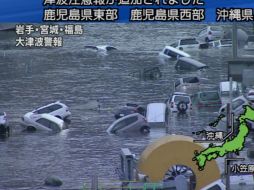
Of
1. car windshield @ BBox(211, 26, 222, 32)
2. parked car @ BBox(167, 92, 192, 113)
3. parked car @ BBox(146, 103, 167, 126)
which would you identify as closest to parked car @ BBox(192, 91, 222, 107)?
parked car @ BBox(167, 92, 192, 113)

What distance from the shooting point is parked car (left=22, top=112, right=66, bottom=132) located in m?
14.5

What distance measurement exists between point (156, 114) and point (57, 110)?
2033 millimetres

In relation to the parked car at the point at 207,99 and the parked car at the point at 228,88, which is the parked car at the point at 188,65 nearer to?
the parked car at the point at 228,88

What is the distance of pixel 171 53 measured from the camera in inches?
833

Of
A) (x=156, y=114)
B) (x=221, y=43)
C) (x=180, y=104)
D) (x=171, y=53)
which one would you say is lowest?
(x=156, y=114)

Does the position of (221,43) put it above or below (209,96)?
above

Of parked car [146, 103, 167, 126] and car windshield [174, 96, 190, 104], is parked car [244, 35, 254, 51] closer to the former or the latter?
car windshield [174, 96, 190, 104]

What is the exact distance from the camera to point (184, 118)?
15.0m

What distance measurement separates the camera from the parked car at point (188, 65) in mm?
19875

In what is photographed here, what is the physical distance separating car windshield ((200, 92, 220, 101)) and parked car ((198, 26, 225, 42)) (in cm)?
665

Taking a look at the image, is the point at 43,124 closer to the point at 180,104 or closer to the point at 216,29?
the point at 180,104

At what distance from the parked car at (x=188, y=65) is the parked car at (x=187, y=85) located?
1609mm

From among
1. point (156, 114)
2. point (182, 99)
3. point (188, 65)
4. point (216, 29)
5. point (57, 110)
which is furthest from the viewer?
point (216, 29)

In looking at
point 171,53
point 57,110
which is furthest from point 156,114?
point 171,53
